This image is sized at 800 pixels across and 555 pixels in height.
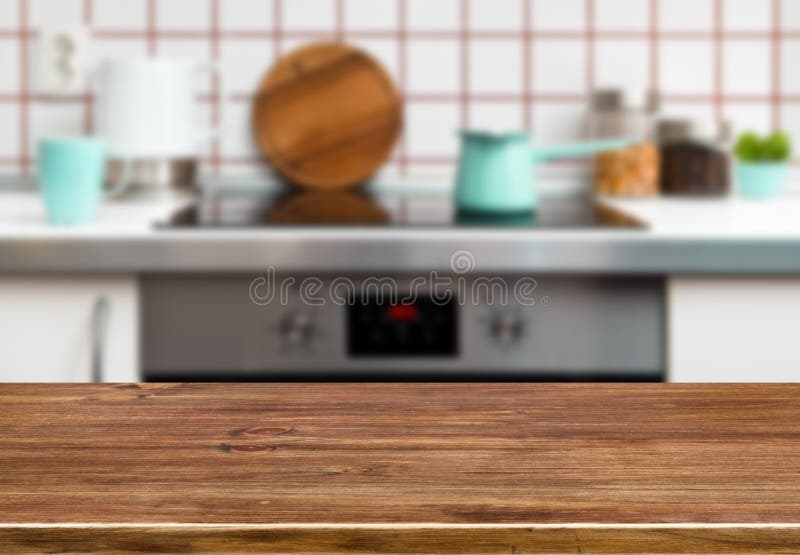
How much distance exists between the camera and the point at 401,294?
1.39m

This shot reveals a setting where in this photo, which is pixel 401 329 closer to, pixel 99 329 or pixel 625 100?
pixel 99 329

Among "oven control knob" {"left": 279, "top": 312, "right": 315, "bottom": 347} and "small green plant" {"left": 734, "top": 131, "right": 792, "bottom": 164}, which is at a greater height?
"small green plant" {"left": 734, "top": 131, "right": 792, "bottom": 164}

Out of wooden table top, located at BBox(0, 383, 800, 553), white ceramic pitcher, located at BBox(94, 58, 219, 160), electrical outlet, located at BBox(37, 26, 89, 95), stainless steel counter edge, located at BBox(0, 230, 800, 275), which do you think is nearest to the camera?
wooden table top, located at BBox(0, 383, 800, 553)

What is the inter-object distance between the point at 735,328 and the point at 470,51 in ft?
2.71

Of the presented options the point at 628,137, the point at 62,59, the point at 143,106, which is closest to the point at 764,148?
the point at 628,137

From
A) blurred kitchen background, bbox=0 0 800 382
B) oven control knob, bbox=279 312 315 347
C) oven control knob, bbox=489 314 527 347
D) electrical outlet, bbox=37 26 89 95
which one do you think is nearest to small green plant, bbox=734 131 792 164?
blurred kitchen background, bbox=0 0 800 382

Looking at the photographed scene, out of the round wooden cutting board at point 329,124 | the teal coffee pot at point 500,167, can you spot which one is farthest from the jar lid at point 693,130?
the round wooden cutting board at point 329,124

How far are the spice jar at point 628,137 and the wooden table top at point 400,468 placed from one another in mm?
1309

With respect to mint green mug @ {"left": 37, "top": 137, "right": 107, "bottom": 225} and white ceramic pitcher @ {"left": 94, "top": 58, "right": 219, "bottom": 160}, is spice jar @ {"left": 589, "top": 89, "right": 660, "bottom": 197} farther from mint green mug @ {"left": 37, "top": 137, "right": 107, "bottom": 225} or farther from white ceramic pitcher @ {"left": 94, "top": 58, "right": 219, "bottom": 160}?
mint green mug @ {"left": 37, "top": 137, "right": 107, "bottom": 225}

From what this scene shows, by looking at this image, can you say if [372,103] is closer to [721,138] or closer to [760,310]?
[721,138]

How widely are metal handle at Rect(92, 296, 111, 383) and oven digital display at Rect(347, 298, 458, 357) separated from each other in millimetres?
303

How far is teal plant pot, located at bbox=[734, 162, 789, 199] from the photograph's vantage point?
1849mm

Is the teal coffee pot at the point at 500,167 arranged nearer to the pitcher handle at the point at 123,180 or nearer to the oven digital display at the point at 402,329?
the oven digital display at the point at 402,329

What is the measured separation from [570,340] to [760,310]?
9.3 inches
